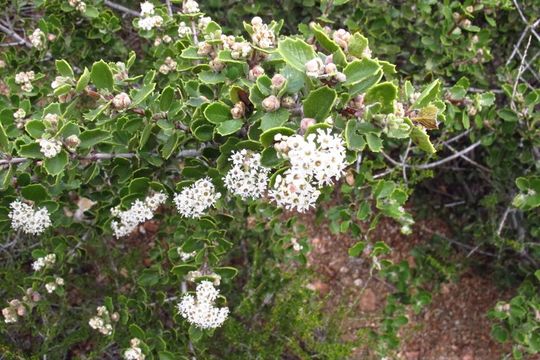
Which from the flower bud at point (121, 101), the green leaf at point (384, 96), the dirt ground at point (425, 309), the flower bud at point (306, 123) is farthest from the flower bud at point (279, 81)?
the dirt ground at point (425, 309)

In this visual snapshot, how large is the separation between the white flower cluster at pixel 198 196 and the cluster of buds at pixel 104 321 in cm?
85

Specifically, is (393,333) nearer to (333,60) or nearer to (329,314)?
(329,314)

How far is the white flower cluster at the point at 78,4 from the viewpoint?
2.66 metres

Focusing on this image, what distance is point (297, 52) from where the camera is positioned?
4.97 feet

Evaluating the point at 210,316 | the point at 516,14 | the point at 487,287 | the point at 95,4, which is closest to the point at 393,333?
the point at 487,287

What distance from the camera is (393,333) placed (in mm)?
3092

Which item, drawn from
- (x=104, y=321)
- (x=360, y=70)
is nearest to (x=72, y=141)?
(x=360, y=70)

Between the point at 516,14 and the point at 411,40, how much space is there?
0.56 metres

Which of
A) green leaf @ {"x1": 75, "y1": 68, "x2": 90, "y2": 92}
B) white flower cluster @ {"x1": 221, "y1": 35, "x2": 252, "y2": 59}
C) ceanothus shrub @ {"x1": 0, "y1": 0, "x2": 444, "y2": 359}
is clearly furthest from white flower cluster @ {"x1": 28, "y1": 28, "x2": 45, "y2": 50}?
white flower cluster @ {"x1": 221, "y1": 35, "x2": 252, "y2": 59}

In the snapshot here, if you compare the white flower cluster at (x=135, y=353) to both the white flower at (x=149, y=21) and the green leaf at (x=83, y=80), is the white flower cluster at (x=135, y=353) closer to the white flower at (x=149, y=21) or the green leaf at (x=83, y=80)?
the green leaf at (x=83, y=80)

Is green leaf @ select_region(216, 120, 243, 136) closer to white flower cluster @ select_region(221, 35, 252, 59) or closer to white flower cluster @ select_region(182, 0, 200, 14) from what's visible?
white flower cluster @ select_region(221, 35, 252, 59)

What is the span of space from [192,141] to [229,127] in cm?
58

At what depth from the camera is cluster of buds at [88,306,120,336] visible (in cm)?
255

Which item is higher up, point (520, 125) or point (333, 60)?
point (333, 60)
